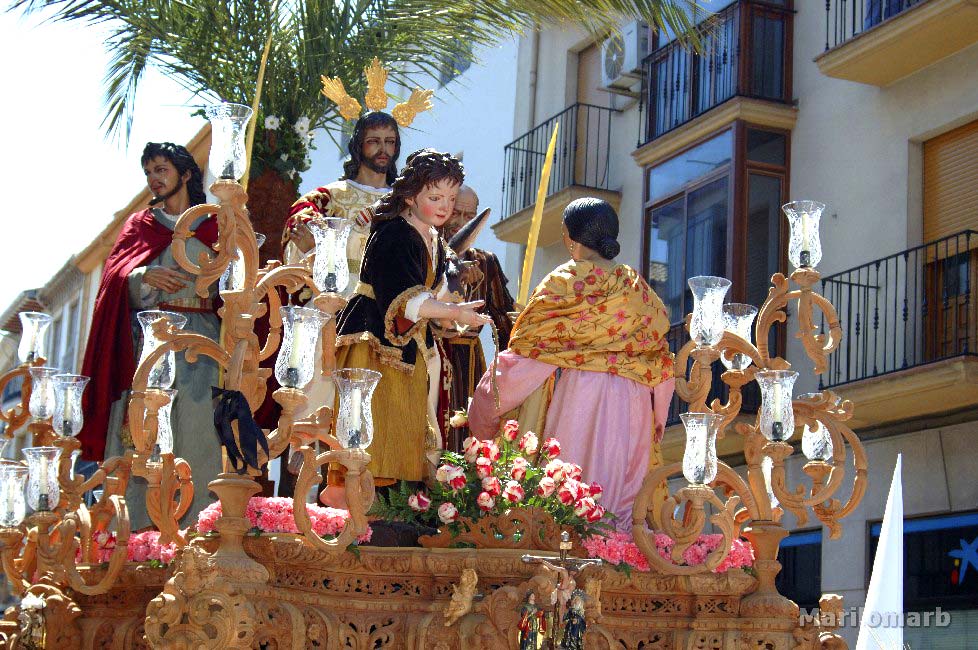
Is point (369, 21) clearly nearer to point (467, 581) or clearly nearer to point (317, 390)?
point (317, 390)

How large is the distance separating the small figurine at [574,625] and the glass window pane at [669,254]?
1065cm

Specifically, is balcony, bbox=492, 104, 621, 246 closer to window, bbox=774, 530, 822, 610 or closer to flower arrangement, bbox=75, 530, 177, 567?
window, bbox=774, 530, 822, 610

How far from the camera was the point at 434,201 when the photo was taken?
727 centimetres

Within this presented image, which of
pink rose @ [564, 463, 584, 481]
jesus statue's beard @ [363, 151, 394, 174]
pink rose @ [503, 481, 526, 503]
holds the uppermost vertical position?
jesus statue's beard @ [363, 151, 394, 174]

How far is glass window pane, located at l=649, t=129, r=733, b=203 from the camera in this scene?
15.9 m

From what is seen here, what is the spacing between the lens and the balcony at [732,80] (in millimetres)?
15742

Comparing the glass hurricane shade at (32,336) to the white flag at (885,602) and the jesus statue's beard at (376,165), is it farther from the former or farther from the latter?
the white flag at (885,602)

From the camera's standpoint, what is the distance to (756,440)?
22.3ft

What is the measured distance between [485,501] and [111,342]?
111 inches

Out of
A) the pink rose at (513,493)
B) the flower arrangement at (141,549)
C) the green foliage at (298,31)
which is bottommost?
the flower arrangement at (141,549)

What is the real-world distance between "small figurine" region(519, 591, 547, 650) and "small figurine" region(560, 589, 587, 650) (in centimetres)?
8

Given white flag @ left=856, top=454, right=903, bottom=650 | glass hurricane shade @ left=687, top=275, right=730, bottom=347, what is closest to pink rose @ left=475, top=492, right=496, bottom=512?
glass hurricane shade @ left=687, top=275, right=730, bottom=347

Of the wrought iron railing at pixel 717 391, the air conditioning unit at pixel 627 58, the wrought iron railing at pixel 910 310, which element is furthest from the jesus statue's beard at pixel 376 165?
the air conditioning unit at pixel 627 58

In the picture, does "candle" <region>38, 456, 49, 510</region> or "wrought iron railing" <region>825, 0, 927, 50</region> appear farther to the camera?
"wrought iron railing" <region>825, 0, 927, 50</region>
